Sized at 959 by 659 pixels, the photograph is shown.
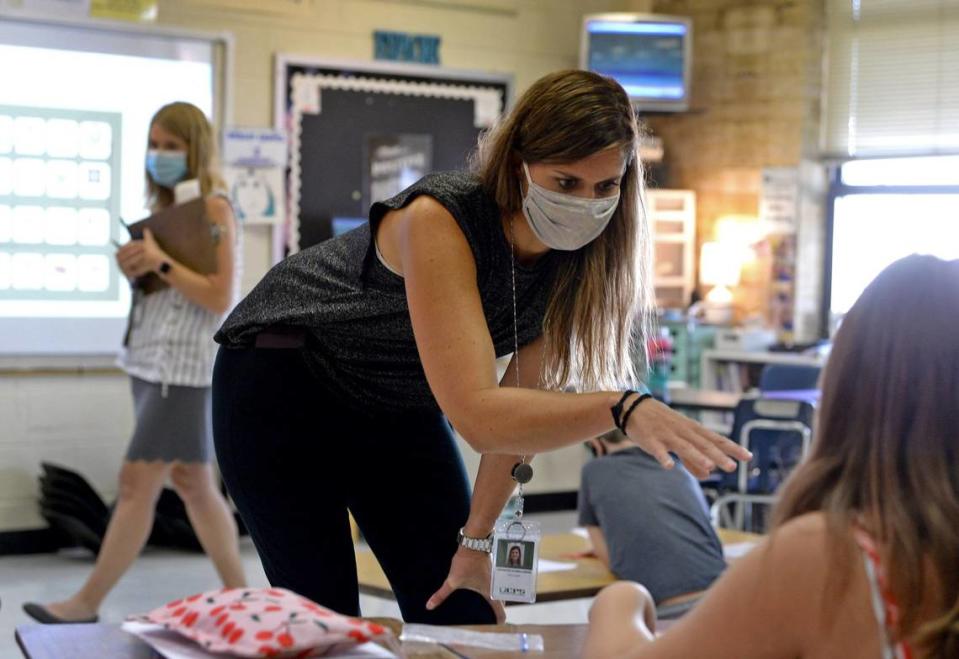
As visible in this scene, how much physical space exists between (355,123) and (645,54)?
175 cm

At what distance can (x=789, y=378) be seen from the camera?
608 cm

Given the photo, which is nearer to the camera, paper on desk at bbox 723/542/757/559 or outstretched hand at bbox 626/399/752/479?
outstretched hand at bbox 626/399/752/479

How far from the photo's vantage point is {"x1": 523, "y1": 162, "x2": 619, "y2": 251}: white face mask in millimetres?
1833

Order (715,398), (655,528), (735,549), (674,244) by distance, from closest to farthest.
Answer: (655,528) → (735,549) → (715,398) → (674,244)

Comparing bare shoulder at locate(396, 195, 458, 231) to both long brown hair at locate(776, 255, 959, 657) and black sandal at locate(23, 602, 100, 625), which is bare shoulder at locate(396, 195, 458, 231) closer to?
long brown hair at locate(776, 255, 959, 657)

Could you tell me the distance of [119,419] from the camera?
5750 mm

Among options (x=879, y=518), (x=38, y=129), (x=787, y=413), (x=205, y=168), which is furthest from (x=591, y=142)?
(x=38, y=129)

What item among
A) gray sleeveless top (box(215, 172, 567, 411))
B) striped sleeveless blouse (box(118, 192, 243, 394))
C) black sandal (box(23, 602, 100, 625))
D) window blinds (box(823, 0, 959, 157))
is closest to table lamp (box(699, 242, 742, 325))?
window blinds (box(823, 0, 959, 157))

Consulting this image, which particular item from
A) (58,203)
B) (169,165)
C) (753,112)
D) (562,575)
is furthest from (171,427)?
(753,112)

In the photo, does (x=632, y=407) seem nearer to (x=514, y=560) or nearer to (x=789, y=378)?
(x=514, y=560)

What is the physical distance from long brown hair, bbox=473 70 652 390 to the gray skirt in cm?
219

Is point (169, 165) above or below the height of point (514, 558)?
above

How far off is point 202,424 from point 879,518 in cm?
314

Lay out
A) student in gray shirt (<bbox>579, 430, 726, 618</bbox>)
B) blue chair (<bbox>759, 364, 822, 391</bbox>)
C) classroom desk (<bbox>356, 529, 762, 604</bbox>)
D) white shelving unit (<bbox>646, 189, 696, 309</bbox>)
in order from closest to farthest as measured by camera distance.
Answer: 1. classroom desk (<bbox>356, 529, 762, 604</bbox>)
2. student in gray shirt (<bbox>579, 430, 726, 618</bbox>)
3. blue chair (<bbox>759, 364, 822, 391</bbox>)
4. white shelving unit (<bbox>646, 189, 696, 309</bbox>)
